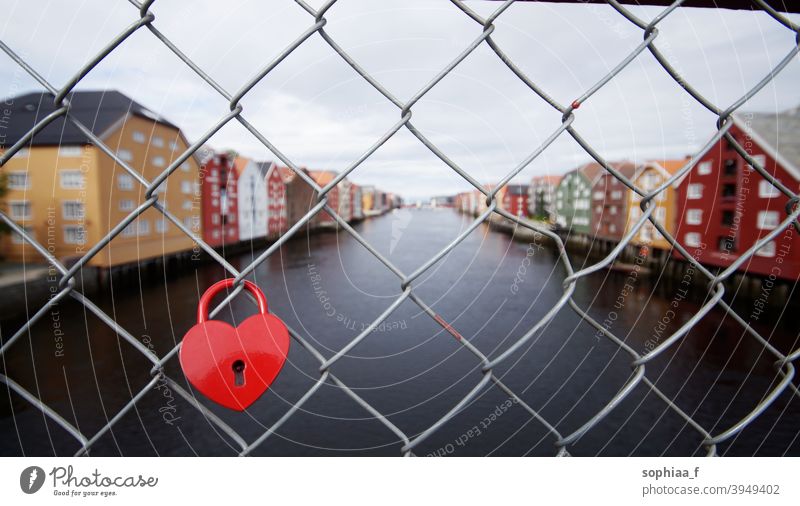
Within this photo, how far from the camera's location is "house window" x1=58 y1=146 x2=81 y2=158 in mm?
667

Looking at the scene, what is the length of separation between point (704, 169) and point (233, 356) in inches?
480

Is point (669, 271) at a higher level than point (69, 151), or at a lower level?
lower

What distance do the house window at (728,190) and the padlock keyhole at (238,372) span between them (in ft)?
38.0

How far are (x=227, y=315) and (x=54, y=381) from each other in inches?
135

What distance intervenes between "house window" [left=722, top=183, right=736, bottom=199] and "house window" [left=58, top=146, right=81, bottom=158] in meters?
11.5

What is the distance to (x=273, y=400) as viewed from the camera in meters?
7.21

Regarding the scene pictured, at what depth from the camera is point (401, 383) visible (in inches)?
317

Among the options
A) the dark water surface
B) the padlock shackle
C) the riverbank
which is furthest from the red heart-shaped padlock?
the riverbank

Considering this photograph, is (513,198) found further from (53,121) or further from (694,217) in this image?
(694,217)

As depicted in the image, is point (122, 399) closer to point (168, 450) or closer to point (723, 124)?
point (168, 450)

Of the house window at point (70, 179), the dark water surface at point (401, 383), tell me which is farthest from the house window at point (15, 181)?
the dark water surface at point (401, 383)

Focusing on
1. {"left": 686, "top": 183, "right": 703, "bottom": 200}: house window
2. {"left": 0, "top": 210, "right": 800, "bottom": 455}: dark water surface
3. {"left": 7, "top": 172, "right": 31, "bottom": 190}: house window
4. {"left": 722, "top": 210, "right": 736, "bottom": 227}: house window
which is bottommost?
{"left": 0, "top": 210, "right": 800, "bottom": 455}: dark water surface

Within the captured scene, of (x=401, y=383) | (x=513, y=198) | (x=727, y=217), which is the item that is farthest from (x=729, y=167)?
(x=513, y=198)

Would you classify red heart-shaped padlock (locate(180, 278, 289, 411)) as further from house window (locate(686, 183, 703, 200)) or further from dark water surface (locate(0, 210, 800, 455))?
house window (locate(686, 183, 703, 200))
